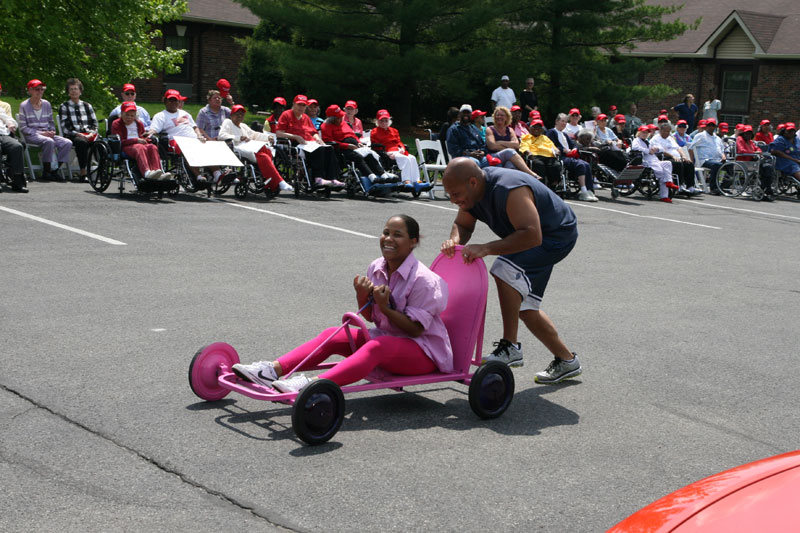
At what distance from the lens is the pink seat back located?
18.5 feet

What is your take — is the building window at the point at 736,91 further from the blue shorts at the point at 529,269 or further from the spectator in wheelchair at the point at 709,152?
the blue shorts at the point at 529,269

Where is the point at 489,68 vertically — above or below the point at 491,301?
above

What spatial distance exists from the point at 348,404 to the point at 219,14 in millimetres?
36780

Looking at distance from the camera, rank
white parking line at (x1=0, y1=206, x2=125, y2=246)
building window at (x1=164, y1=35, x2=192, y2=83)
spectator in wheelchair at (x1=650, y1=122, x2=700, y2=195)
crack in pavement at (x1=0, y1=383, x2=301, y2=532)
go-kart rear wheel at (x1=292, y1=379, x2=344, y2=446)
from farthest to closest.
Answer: building window at (x1=164, y1=35, x2=192, y2=83), spectator in wheelchair at (x1=650, y1=122, x2=700, y2=195), white parking line at (x1=0, y1=206, x2=125, y2=246), go-kart rear wheel at (x1=292, y1=379, x2=344, y2=446), crack in pavement at (x1=0, y1=383, x2=301, y2=532)

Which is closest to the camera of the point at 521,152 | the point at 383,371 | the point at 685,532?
the point at 685,532

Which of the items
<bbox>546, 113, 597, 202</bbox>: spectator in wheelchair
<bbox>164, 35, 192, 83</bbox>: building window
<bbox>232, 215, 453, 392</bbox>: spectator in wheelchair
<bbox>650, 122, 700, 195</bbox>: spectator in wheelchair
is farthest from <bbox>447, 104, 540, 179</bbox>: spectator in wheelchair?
<bbox>164, 35, 192, 83</bbox>: building window

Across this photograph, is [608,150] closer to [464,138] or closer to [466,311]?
[464,138]

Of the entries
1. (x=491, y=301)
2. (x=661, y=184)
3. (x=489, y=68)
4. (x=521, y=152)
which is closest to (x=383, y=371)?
(x=491, y=301)

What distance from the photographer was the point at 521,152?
18.6 metres

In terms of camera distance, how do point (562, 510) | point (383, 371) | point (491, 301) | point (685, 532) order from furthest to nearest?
1. point (491, 301)
2. point (383, 371)
3. point (562, 510)
4. point (685, 532)

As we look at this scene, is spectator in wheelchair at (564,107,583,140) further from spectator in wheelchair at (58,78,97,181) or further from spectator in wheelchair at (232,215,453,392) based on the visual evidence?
spectator in wheelchair at (232,215,453,392)

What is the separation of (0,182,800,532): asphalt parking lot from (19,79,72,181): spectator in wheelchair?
15.7 ft

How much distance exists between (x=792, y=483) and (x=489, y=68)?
27.5 meters

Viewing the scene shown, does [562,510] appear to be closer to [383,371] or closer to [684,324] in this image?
[383,371]
